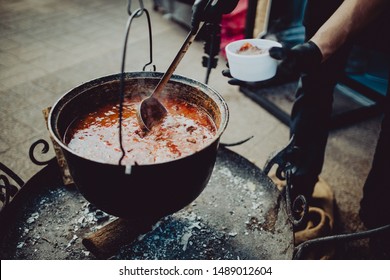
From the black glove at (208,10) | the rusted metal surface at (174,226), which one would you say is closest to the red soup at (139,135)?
the black glove at (208,10)

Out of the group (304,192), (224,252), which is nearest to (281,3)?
(304,192)

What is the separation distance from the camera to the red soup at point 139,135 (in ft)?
5.45

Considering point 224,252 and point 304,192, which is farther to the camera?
point 304,192

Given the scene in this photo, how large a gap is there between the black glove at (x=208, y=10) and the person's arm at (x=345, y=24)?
0.57 meters

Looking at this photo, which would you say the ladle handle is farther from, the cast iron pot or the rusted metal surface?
the rusted metal surface

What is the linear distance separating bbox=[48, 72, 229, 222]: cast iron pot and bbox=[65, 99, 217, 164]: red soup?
2.6 inches

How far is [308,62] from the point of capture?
1849 mm

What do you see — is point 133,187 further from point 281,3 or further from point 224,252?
point 281,3

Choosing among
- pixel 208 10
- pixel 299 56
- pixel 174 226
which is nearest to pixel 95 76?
pixel 208 10

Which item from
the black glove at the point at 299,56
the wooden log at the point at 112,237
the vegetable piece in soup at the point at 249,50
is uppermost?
the black glove at the point at 299,56

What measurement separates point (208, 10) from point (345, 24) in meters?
0.78

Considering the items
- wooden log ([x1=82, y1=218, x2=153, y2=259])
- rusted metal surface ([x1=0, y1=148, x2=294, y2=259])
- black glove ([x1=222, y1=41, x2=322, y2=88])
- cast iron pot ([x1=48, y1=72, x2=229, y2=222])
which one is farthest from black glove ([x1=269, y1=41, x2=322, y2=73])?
wooden log ([x1=82, y1=218, x2=153, y2=259])

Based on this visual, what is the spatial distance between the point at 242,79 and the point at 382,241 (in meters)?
1.58

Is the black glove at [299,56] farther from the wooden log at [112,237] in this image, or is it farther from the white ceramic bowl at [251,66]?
the wooden log at [112,237]
